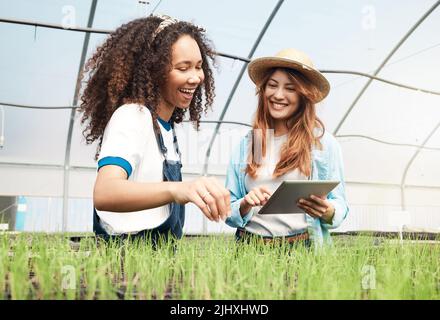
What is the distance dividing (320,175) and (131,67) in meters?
0.89

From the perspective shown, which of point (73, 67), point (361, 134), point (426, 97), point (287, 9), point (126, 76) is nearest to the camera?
point (126, 76)

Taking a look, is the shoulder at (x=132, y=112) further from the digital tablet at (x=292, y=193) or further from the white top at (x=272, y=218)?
the white top at (x=272, y=218)

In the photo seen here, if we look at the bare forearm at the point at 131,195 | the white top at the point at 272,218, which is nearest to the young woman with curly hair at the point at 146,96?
the bare forearm at the point at 131,195

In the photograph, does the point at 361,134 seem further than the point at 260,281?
Yes

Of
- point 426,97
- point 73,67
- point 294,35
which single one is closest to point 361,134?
point 426,97

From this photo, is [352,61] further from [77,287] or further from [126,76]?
[77,287]

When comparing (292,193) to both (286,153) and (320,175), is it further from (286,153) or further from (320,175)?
(320,175)

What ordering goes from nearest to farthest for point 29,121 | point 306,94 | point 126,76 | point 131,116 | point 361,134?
1. point 131,116
2. point 126,76
3. point 306,94
4. point 29,121
5. point 361,134

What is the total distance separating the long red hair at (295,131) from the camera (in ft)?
5.50

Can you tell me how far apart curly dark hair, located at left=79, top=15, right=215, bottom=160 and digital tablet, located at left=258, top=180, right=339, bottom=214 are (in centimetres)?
35

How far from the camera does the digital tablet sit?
118 cm

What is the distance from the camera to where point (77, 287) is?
686 mm

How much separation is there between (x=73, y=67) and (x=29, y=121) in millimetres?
1308

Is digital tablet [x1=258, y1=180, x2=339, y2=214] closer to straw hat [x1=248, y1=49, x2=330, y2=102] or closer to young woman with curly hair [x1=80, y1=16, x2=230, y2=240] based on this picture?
young woman with curly hair [x1=80, y1=16, x2=230, y2=240]
